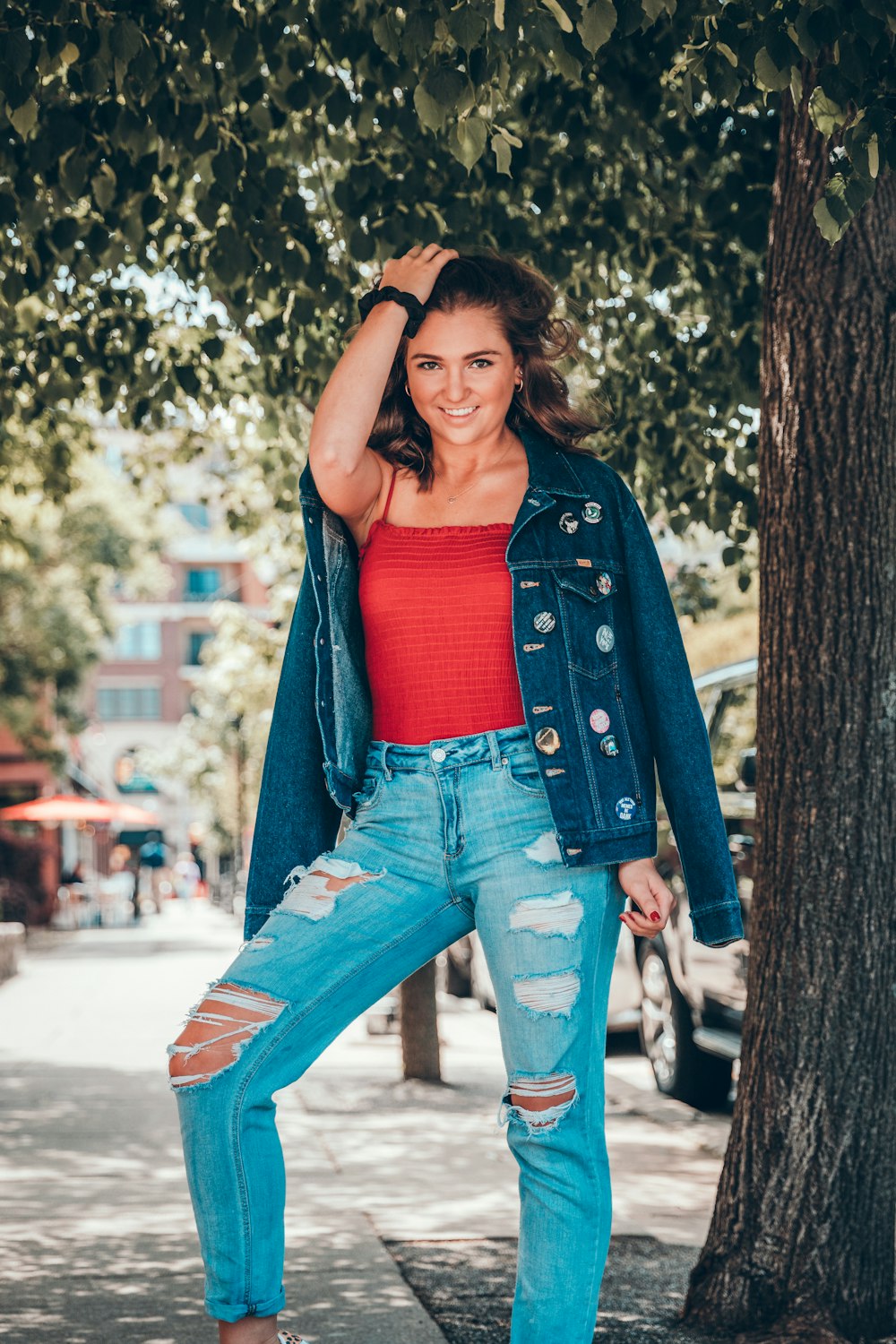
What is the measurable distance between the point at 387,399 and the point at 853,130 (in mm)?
1145

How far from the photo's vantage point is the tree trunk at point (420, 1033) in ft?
29.0

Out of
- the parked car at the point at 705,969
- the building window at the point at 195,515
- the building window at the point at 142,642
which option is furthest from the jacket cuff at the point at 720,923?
the building window at the point at 142,642

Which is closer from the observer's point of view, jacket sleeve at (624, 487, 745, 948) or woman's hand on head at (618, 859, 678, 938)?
woman's hand on head at (618, 859, 678, 938)

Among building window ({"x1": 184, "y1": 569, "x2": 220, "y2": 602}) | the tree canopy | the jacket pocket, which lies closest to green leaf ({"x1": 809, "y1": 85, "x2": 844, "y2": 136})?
the tree canopy

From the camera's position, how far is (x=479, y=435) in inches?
120

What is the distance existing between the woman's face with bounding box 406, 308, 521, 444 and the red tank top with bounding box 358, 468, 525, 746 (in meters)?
0.23

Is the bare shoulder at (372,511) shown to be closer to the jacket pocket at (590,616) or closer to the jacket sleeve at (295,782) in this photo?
the jacket sleeve at (295,782)

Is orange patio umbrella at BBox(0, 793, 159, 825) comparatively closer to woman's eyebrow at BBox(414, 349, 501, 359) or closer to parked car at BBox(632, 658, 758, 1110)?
parked car at BBox(632, 658, 758, 1110)

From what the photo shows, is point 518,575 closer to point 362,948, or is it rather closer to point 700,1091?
point 362,948

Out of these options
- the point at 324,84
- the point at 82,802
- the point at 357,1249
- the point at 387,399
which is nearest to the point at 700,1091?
the point at 357,1249

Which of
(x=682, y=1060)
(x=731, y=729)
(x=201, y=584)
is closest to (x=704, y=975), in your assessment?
(x=682, y=1060)

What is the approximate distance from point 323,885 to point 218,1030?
Answer: 0.30 m

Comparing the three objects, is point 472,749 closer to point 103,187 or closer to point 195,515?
point 103,187

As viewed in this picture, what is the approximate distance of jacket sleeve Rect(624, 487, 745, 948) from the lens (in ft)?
9.52
